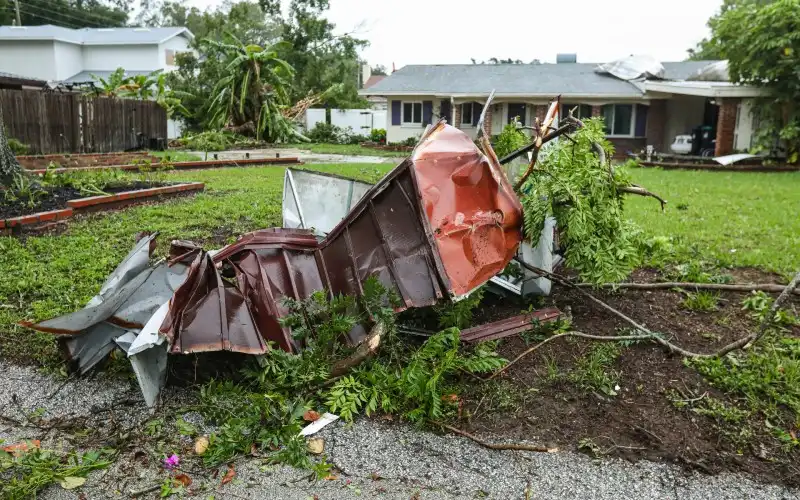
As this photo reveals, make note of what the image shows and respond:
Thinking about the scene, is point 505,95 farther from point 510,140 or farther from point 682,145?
point 510,140

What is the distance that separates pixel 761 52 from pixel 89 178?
1915 centimetres

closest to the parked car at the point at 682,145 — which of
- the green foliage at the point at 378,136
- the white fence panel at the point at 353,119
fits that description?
the green foliage at the point at 378,136

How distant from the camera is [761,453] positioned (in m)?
3.30

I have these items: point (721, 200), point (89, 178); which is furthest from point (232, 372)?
point (721, 200)

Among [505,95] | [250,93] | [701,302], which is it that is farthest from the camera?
[250,93]

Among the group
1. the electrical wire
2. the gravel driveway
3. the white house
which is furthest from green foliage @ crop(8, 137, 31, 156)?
the electrical wire

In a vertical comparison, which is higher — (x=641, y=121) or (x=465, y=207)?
(x=641, y=121)

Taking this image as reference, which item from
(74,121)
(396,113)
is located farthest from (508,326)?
(396,113)

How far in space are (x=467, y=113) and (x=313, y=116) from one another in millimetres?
8513

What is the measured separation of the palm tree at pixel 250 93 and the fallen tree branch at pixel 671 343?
2487cm

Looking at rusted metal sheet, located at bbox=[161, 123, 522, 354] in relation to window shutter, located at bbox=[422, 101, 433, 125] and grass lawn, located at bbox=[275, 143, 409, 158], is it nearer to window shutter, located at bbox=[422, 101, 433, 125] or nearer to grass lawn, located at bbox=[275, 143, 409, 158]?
grass lawn, located at bbox=[275, 143, 409, 158]

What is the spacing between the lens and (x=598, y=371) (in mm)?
4059

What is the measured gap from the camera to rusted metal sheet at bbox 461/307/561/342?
177 inches

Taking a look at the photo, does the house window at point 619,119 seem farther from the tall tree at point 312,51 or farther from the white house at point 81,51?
the white house at point 81,51
